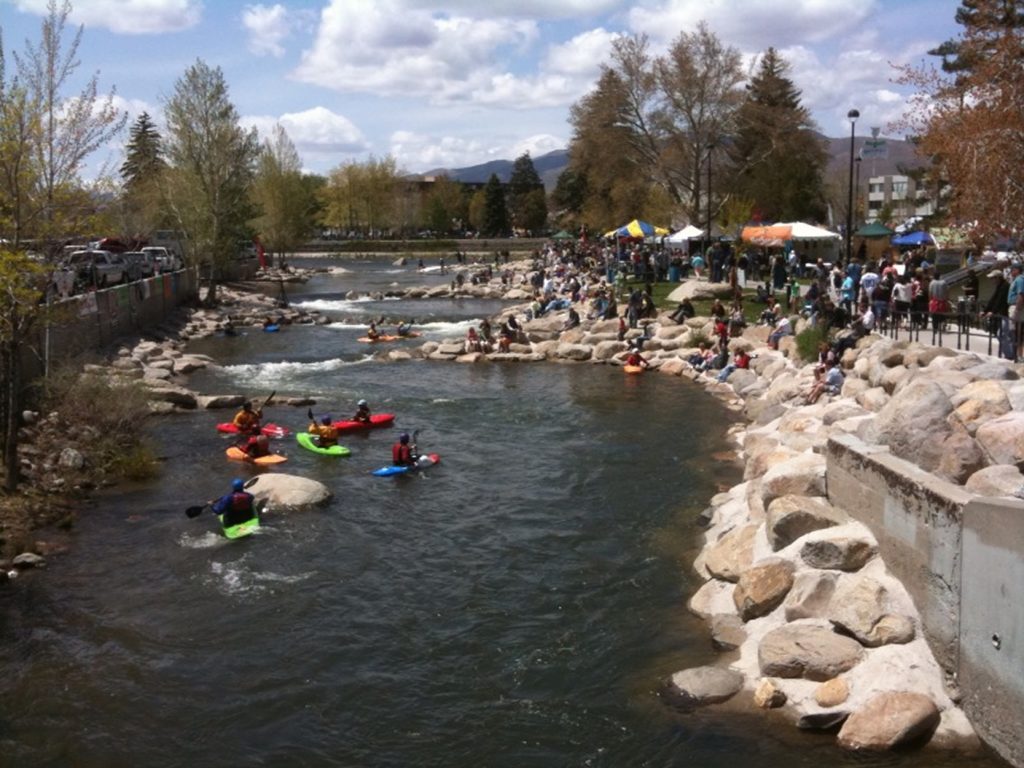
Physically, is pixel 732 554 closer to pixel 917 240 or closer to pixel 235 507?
pixel 235 507

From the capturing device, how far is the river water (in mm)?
9852

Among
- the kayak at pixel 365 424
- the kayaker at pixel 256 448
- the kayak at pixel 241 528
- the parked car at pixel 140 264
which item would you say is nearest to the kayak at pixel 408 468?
the kayaker at pixel 256 448

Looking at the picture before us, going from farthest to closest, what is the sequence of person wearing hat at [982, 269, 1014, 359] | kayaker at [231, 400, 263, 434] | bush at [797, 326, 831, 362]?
bush at [797, 326, 831, 362] → kayaker at [231, 400, 263, 434] → person wearing hat at [982, 269, 1014, 359]

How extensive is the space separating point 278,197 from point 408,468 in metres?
64.4

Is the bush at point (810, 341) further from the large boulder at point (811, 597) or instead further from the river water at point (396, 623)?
the large boulder at point (811, 597)

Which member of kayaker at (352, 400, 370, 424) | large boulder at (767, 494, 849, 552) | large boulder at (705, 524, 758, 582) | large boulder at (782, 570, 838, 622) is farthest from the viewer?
kayaker at (352, 400, 370, 424)

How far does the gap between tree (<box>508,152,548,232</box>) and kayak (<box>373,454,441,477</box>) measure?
359 ft

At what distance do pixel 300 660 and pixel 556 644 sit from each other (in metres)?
3.04

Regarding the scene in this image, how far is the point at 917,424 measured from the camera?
11711mm

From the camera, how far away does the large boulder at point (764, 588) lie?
11594 mm

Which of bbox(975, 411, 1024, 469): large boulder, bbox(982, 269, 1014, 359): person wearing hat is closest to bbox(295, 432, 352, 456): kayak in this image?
bbox(982, 269, 1014, 359): person wearing hat

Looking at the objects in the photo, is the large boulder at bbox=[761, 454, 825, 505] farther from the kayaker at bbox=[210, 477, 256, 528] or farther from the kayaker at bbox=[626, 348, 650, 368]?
the kayaker at bbox=[626, 348, 650, 368]

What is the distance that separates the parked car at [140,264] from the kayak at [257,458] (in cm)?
2554

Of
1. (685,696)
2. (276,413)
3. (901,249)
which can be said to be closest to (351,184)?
(901,249)
